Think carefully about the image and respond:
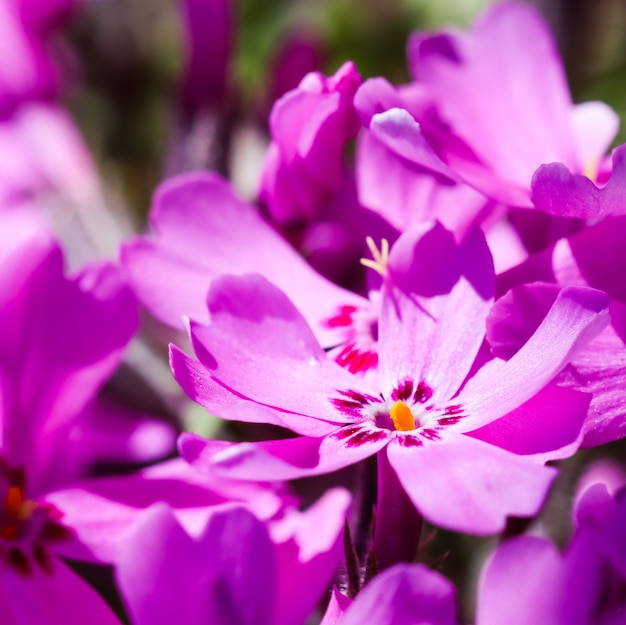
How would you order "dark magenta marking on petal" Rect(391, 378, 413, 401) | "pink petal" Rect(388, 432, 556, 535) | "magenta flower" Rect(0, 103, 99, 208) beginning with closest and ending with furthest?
"pink petal" Rect(388, 432, 556, 535) → "dark magenta marking on petal" Rect(391, 378, 413, 401) → "magenta flower" Rect(0, 103, 99, 208)

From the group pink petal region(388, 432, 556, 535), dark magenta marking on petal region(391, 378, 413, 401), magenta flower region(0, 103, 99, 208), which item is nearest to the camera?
pink petal region(388, 432, 556, 535)

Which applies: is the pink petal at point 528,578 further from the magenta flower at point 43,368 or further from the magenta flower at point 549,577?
the magenta flower at point 43,368

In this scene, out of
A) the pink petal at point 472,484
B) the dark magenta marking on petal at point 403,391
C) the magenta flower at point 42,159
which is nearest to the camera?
the pink petal at point 472,484

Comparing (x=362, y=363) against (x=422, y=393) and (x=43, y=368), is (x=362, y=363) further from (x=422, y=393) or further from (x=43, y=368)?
(x=43, y=368)

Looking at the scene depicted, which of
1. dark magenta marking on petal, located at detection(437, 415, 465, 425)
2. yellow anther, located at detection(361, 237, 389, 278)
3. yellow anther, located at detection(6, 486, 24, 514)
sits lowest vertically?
yellow anther, located at detection(6, 486, 24, 514)

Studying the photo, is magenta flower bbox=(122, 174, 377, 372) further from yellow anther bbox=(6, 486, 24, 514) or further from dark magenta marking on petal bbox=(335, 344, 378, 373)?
yellow anther bbox=(6, 486, 24, 514)

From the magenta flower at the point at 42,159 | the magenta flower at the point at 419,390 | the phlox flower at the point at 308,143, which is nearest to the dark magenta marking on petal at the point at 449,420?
the magenta flower at the point at 419,390

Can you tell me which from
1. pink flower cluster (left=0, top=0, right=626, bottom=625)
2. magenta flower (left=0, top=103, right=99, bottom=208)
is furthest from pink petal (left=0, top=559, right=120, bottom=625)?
magenta flower (left=0, top=103, right=99, bottom=208)
